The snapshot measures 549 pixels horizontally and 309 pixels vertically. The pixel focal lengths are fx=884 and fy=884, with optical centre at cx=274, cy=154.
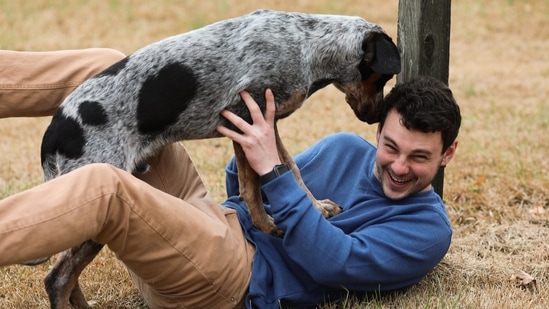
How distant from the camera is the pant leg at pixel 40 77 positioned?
411 centimetres

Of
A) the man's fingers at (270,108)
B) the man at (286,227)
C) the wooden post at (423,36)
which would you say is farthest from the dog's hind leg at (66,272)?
the wooden post at (423,36)

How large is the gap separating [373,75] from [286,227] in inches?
34.8

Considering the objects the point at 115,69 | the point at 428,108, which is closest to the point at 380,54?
the point at 428,108

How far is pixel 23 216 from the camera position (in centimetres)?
314

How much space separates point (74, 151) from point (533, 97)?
638cm

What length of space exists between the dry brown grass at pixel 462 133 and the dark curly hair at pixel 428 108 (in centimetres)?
77

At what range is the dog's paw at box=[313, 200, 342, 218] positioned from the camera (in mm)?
3979

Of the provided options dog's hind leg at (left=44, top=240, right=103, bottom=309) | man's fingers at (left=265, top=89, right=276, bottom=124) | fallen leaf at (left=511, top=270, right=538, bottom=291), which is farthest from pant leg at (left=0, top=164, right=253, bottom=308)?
fallen leaf at (left=511, top=270, right=538, bottom=291)

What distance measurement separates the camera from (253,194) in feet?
12.9

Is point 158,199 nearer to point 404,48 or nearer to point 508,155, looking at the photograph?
point 404,48

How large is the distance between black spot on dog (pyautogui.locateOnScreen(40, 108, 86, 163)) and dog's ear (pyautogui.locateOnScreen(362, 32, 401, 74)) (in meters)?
1.31

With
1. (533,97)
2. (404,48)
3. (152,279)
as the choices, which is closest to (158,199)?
(152,279)

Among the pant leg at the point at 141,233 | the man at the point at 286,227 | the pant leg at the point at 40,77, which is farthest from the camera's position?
the pant leg at the point at 40,77

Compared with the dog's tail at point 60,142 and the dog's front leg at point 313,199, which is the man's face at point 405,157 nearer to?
the dog's front leg at point 313,199
